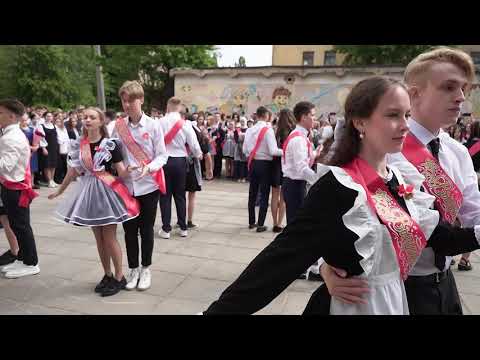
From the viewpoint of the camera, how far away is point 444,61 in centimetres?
179

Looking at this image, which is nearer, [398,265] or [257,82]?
[398,265]

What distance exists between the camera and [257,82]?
1889 cm

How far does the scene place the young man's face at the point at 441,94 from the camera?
177 centimetres

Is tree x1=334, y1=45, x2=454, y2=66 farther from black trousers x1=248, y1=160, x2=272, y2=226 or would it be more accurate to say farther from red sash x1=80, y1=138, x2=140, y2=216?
red sash x1=80, y1=138, x2=140, y2=216

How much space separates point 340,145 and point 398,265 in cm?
53

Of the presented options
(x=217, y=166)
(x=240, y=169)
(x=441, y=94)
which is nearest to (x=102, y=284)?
(x=441, y=94)

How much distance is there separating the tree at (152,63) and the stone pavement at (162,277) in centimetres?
2022

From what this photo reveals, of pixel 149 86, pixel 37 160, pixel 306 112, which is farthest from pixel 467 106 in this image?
pixel 149 86

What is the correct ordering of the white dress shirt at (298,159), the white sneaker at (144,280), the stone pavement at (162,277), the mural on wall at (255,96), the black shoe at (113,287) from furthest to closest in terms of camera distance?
the mural on wall at (255,96), the white dress shirt at (298,159), the white sneaker at (144,280), the black shoe at (113,287), the stone pavement at (162,277)

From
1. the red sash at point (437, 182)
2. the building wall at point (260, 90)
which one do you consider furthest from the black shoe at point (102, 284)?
the building wall at point (260, 90)

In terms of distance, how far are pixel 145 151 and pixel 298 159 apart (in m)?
1.86

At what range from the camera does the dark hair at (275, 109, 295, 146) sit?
587 centimetres

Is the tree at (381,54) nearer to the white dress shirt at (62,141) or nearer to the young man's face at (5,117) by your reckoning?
the white dress shirt at (62,141)
